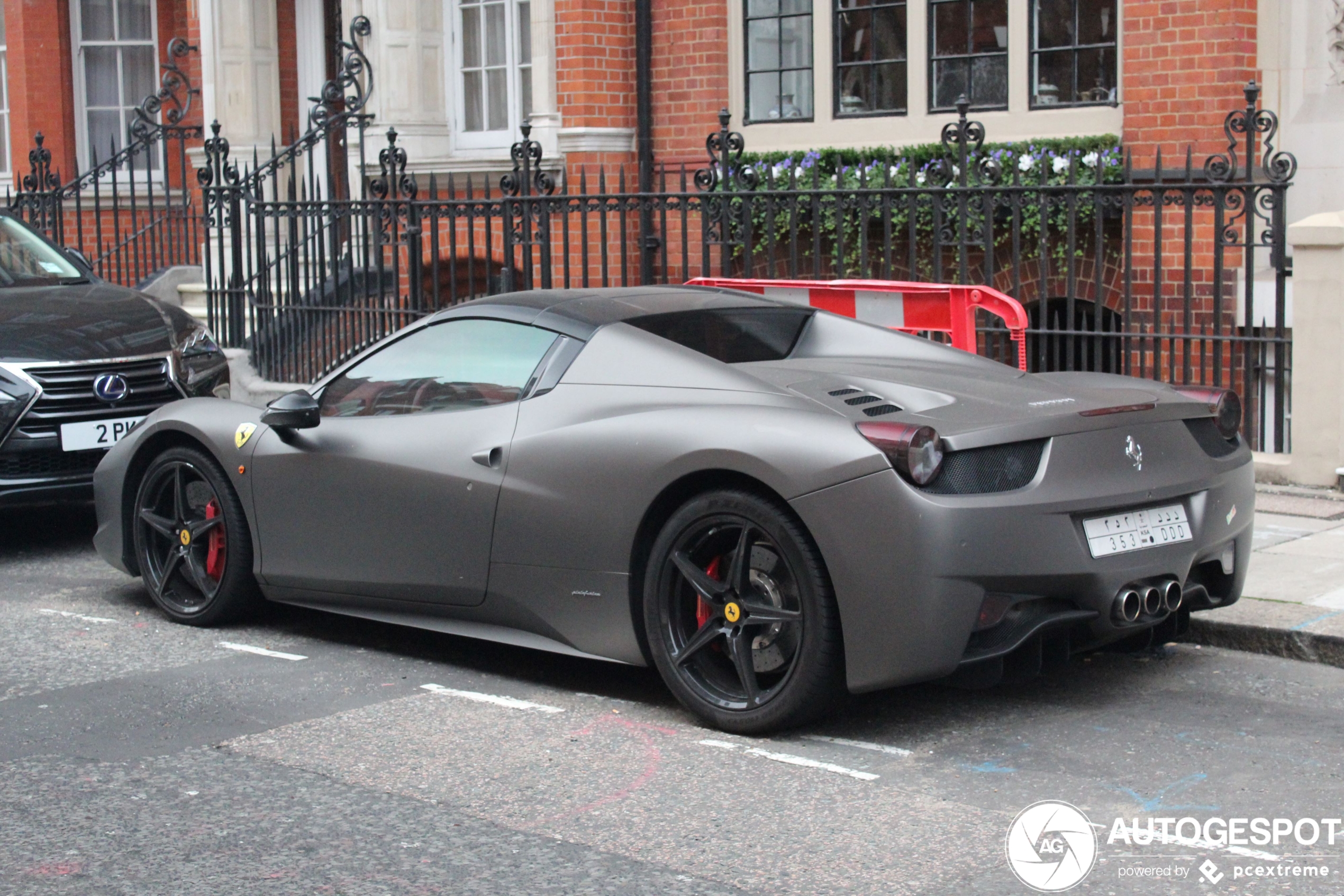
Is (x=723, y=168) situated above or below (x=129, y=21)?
below

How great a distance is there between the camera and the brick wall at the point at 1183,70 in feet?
38.2

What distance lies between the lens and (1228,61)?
38.2ft

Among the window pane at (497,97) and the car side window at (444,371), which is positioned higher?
the window pane at (497,97)

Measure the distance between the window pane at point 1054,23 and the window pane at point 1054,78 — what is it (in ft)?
0.24

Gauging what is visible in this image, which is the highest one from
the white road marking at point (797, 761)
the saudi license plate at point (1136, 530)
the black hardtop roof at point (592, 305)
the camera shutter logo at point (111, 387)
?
the black hardtop roof at point (592, 305)

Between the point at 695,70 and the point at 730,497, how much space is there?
10.2m

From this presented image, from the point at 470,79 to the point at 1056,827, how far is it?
13.1 m

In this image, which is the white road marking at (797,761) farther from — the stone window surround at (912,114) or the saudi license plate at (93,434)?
the stone window surround at (912,114)

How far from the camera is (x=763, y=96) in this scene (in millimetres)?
14703

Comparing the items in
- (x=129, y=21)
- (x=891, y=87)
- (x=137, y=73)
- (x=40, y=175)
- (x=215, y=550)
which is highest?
(x=129, y=21)

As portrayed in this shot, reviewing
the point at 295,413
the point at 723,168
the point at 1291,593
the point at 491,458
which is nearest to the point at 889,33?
the point at 723,168

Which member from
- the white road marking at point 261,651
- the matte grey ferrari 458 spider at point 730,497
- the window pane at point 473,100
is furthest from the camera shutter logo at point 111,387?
the window pane at point 473,100

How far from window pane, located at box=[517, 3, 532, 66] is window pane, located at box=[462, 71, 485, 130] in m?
0.55

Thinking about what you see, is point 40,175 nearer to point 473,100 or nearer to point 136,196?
point 136,196
